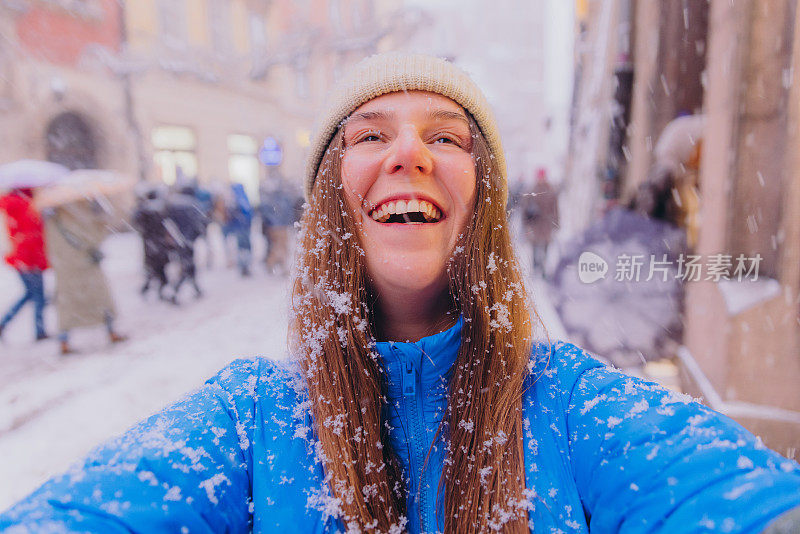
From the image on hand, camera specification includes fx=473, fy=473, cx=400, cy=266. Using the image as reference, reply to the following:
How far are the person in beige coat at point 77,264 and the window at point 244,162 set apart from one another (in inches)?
507

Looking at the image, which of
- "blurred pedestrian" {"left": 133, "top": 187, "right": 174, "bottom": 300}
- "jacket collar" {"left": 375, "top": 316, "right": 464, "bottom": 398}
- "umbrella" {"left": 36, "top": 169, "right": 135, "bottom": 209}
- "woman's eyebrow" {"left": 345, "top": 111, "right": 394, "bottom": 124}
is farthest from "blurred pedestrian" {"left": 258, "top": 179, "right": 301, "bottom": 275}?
"jacket collar" {"left": 375, "top": 316, "right": 464, "bottom": 398}

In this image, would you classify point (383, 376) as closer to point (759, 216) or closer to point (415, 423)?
point (415, 423)

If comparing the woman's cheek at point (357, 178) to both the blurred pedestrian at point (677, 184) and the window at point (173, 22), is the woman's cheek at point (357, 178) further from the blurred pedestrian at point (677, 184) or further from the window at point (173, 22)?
the window at point (173, 22)

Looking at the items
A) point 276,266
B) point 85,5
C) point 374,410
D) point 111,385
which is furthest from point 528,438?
point 85,5

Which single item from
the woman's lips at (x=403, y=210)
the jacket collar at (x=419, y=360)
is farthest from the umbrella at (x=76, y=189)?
the jacket collar at (x=419, y=360)

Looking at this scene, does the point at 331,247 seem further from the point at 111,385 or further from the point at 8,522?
the point at 111,385

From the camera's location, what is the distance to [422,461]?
1.09m

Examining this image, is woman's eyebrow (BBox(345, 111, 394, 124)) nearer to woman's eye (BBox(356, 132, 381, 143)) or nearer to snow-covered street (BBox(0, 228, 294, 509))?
woman's eye (BBox(356, 132, 381, 143))

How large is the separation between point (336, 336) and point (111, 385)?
13.0 feet

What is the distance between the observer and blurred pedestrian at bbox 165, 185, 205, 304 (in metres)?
7.23

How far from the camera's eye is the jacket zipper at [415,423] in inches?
41.7

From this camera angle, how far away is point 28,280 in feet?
17.6

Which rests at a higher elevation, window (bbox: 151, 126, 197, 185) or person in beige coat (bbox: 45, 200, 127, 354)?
window (bbox: 151, 126, 197, 185)

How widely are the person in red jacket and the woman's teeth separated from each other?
5.42m
